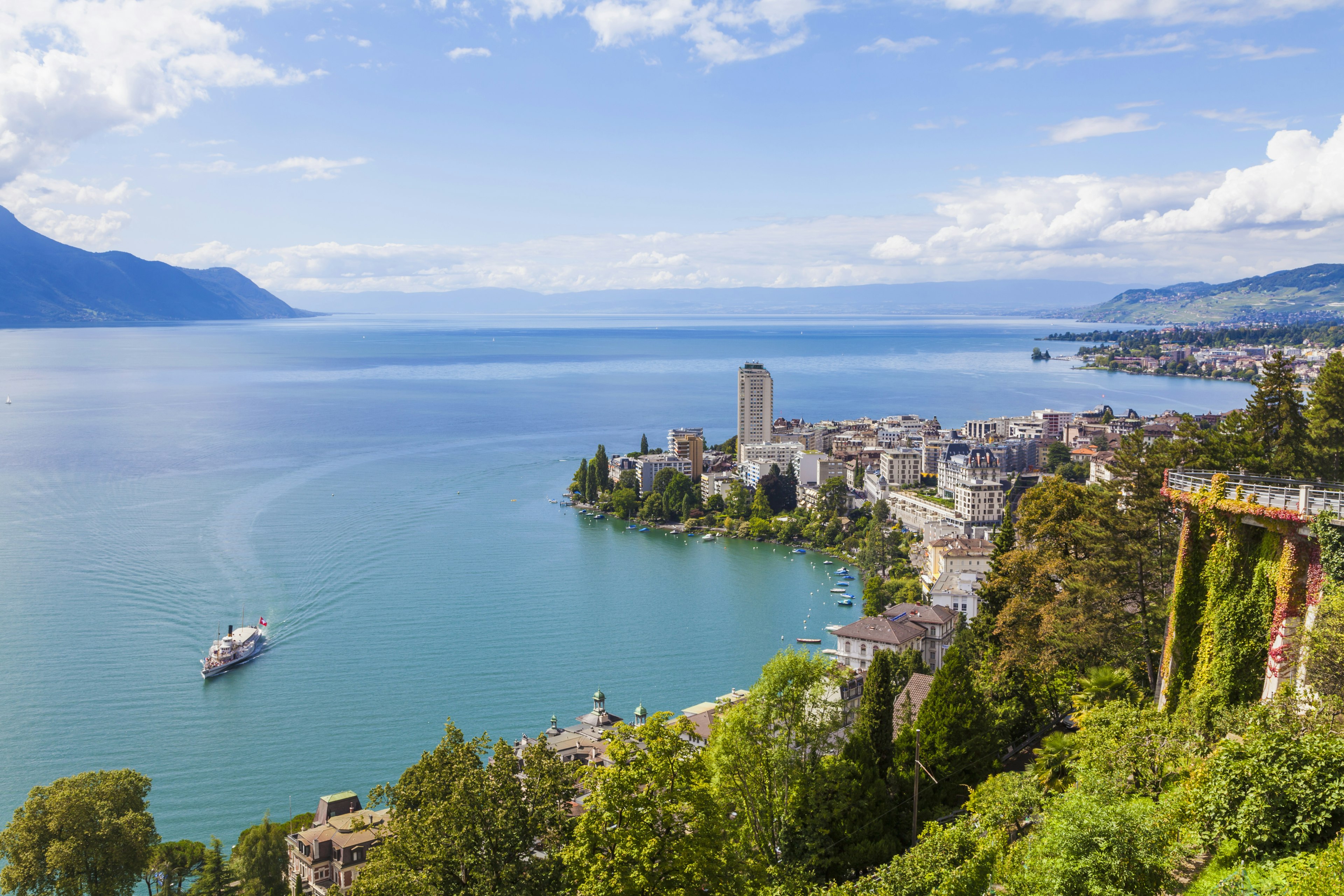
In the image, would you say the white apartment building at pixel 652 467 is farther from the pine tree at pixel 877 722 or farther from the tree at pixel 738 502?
the pine tree at pixel 877 722

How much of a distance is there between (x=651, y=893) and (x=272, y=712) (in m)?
17.9

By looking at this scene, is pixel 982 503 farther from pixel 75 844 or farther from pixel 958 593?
pixel 75 844

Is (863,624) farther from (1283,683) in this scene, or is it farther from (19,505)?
(19,505)

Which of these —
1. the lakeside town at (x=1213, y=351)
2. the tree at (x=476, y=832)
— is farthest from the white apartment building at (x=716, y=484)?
the lakeside town at (x=1213, y=351)

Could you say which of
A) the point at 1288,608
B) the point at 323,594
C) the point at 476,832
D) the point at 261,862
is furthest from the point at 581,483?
the point at 1288,608

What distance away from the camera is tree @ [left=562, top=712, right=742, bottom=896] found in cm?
783

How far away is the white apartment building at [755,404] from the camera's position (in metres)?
65.9

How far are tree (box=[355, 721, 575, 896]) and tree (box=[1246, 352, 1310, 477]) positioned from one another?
A: 1299cm

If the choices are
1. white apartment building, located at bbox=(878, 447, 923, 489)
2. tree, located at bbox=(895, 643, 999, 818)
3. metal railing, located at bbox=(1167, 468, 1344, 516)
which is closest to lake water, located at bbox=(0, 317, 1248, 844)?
tree, located at bbox=(895, 643, 999, 818)

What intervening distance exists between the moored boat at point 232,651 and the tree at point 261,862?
28.7 feet

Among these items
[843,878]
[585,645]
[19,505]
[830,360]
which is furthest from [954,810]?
[830,360]

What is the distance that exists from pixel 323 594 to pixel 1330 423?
27.3 meters

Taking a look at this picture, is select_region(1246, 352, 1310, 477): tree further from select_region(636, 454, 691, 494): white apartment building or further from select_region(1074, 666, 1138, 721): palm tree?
select_region(636, 454, 691, 494): white apartment building

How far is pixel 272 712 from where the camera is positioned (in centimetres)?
2280
